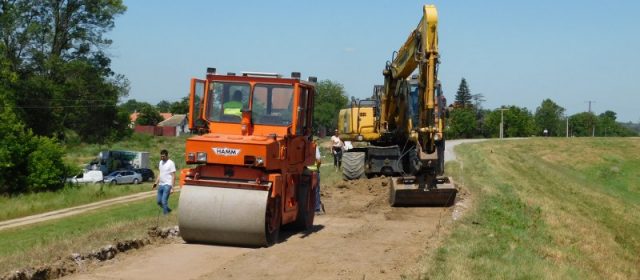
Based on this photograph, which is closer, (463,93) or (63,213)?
(63,213)

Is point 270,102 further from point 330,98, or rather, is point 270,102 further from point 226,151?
point 330,98

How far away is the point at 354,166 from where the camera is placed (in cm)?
2362

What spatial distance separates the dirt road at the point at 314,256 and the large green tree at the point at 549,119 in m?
140

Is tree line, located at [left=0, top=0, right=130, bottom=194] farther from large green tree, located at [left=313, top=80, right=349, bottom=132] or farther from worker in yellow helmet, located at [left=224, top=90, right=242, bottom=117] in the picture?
large green tree, located at [left=313, top=80, right=349, bottom=132]

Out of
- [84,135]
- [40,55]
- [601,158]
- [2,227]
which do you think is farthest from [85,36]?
[601,158]

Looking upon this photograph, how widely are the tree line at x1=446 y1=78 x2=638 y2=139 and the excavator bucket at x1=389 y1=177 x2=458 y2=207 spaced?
306 ft

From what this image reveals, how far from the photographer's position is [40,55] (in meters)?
64.9

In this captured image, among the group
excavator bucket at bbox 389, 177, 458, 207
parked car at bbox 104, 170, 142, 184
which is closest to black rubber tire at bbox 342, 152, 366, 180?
excavator bucket at bbox 389, 177, 458, 207

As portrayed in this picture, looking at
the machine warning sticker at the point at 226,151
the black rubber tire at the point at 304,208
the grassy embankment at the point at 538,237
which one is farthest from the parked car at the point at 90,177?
the machine warning sticker at the point at 226,151

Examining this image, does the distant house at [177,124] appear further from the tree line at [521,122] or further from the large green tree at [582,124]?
the large green tree at [582,124]

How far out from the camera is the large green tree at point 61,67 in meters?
62.7

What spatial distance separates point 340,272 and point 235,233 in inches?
93.1

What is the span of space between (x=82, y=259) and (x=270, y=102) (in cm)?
434

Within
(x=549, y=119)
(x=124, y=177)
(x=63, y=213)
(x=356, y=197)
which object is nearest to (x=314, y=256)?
(x=356, y=197)
